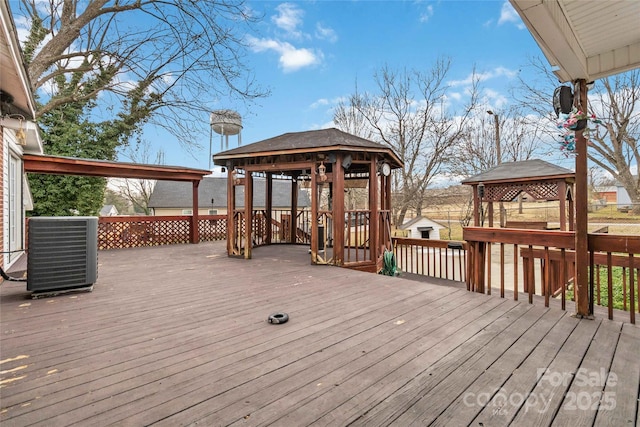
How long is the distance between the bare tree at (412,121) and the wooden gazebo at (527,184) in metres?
7.62

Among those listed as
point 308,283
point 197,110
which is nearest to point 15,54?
point 308,283

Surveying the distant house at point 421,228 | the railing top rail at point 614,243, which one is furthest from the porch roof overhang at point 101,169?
the distant house at point 421,228

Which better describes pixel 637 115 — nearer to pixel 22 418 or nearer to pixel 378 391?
pixel 378 391

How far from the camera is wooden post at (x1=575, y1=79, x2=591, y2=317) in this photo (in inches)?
118

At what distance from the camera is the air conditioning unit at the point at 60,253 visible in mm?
3426

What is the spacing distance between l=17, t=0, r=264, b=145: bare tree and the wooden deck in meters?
7.30

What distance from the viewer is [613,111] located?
1432 cm

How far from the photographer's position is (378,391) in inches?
68.9

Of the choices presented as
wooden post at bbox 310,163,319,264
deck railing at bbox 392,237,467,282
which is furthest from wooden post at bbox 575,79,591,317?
wooden post at bbox 310,163,319,264

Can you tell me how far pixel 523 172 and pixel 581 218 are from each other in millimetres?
6502

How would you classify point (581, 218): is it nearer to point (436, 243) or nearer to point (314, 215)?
point (436, 243)

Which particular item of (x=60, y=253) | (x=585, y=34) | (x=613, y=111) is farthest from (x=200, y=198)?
(x=613, y=111)

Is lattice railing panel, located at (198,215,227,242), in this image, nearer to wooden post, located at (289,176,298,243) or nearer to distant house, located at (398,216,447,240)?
wooden post, located at (289,176,298,243)

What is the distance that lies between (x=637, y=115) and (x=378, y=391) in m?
19.1
